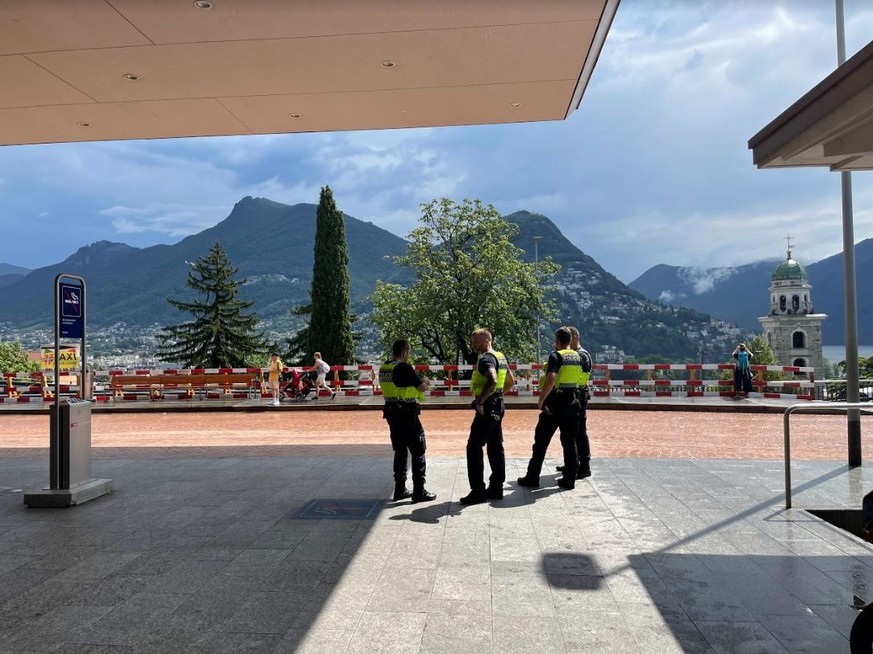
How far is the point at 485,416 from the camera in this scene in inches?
253

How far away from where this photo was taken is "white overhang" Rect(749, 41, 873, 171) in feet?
12.9

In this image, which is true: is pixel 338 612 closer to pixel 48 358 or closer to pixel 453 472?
pixel 453 472

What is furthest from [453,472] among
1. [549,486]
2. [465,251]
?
[465,251]

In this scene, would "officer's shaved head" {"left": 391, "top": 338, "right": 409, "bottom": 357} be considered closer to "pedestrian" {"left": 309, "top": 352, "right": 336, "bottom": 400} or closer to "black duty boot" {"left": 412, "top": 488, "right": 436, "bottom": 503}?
"black duty boot" {"left": 412, "top": 488, "right": 436, "bottom": 503}

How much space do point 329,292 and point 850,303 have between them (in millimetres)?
33693

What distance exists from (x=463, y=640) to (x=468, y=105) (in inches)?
320

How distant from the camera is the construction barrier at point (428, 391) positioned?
1870 centimetres

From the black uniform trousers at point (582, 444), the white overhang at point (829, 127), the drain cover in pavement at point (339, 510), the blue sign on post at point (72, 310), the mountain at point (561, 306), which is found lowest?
the drain cover in pavement at point (339, 510)

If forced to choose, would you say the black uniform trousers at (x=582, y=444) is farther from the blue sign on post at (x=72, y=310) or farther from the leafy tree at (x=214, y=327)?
the leafy tree at (x=214, y=327)

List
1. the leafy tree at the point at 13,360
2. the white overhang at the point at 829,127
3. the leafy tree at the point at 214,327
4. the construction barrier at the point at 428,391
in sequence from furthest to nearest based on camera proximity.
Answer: the leafy tree at the point at 13,360, the leafy tree at the point at 214,327, the construction barrier at the point at 428,391, the white overhang at the point at 829,127

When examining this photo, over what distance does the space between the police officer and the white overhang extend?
3700 mm

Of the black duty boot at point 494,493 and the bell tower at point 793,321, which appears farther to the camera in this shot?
the bell tower at point 793,321

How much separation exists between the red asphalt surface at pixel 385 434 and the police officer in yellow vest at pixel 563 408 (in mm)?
2513

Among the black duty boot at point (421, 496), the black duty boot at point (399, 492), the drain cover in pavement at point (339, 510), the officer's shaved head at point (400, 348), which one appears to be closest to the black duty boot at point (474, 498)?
the black duty boot at point (421, 496)
